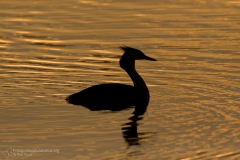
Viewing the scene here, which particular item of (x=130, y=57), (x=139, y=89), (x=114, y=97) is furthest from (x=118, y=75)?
(x=114, y=97)

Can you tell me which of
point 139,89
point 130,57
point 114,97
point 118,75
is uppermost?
point 130,57

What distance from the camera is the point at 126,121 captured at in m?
19.1

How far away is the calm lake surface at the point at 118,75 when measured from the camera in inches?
A: 663

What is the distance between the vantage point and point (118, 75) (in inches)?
947

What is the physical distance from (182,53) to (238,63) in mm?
2144

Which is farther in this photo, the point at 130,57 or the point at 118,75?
the point at 118,75

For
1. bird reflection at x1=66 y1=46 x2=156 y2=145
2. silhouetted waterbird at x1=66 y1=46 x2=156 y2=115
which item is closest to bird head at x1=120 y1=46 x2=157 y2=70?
bird reflection at x1=66 y1=46 x2=156 y2=145

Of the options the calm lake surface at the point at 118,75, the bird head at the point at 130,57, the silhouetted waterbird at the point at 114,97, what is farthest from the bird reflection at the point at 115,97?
the calm lake surface at the point at 118,75

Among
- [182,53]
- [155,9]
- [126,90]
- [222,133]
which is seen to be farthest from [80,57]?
[222,133]

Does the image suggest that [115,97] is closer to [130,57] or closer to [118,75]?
[130,57]

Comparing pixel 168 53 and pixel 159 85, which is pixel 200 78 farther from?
pixel 168 53

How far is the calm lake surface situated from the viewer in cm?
1684

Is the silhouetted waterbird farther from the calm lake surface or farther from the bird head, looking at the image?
the bird head

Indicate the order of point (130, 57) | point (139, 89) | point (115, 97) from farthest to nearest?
point (130, 57)
point (139, 89)
point (115, 97)
